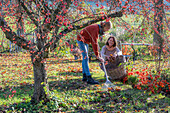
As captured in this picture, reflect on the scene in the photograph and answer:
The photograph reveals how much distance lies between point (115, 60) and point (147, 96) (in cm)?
141

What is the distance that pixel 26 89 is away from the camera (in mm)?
4918

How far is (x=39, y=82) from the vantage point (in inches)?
149

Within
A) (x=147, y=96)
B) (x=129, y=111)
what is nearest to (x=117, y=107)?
(x=129, y=111)

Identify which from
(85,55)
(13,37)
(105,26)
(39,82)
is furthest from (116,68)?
(13,37)

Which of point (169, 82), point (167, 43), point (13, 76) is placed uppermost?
point (167, 43)

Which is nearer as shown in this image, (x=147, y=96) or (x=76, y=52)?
(x=147, y=96)

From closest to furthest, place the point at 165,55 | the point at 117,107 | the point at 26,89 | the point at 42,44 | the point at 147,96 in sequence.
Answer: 1. the point at 42,44
2. the point at 117,107
3. the point at 147,96
4. the point at 26,89
5. the point at 165,55

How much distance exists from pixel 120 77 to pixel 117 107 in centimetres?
174

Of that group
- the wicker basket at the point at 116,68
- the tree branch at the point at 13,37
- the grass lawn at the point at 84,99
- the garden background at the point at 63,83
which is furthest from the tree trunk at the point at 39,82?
the wicker basket at the point at 116,68

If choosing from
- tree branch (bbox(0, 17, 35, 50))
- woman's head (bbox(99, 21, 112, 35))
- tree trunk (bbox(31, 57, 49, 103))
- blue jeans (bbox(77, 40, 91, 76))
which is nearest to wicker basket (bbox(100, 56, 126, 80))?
blue jeans (bbox(77, 40, 91, 76))

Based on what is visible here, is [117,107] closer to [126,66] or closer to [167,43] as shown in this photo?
[126,66]

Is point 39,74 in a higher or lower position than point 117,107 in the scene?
higher

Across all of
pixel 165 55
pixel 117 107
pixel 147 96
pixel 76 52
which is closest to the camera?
pixel 117 107

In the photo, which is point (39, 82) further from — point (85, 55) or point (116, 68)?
point (116, 68)
